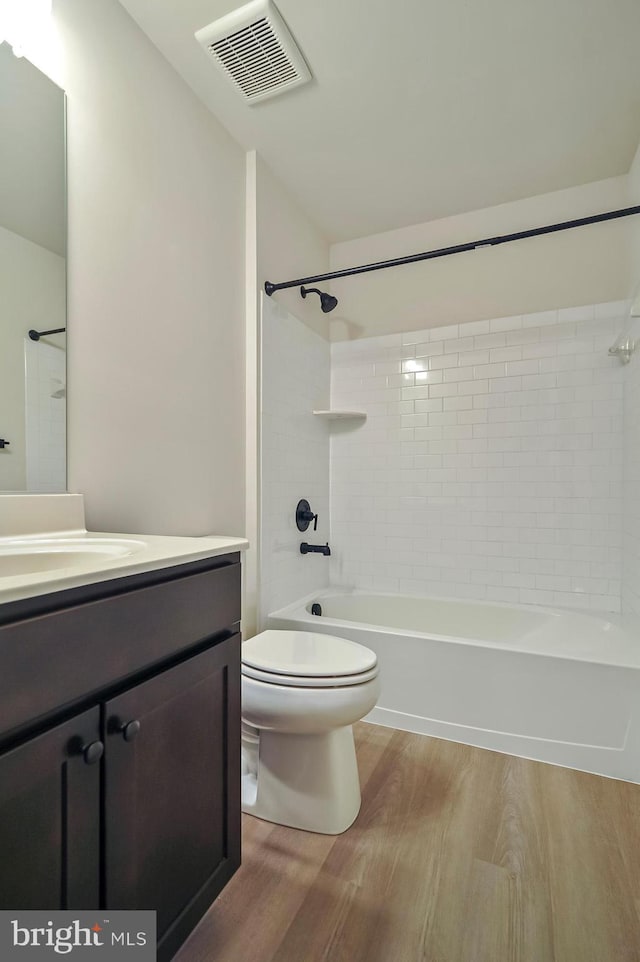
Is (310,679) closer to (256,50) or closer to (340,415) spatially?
(340,415)

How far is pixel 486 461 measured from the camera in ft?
8.22

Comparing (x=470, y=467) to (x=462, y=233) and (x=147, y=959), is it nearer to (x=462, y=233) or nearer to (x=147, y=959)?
(x=462, y=233)

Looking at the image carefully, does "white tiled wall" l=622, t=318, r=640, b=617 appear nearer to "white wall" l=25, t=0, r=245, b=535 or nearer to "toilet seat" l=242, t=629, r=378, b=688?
"toilet seat" l=242, t=629, r=378, b=688

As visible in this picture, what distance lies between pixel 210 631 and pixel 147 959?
0.53 metres

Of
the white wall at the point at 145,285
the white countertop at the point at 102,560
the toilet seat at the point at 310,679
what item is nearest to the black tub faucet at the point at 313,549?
the white wall at the point at 145,285

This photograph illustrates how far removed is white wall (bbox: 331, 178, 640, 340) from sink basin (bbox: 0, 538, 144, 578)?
2148mm

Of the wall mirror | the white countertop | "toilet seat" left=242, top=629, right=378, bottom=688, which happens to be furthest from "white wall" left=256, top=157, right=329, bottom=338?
"toilet seat" left=242, top=629, right=378, bottom=688

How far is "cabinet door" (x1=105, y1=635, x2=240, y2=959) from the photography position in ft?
2.42

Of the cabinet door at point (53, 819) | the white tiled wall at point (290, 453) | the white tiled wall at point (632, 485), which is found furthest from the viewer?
the white tiled wall at point (290, 453)

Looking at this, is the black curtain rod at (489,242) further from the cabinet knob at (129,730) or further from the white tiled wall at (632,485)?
the cabinet knob at (129,730)

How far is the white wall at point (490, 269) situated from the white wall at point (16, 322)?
6.23 feet

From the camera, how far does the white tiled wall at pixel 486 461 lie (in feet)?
7.50

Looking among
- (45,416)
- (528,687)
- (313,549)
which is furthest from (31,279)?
(528,687)

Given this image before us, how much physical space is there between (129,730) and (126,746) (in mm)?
35
